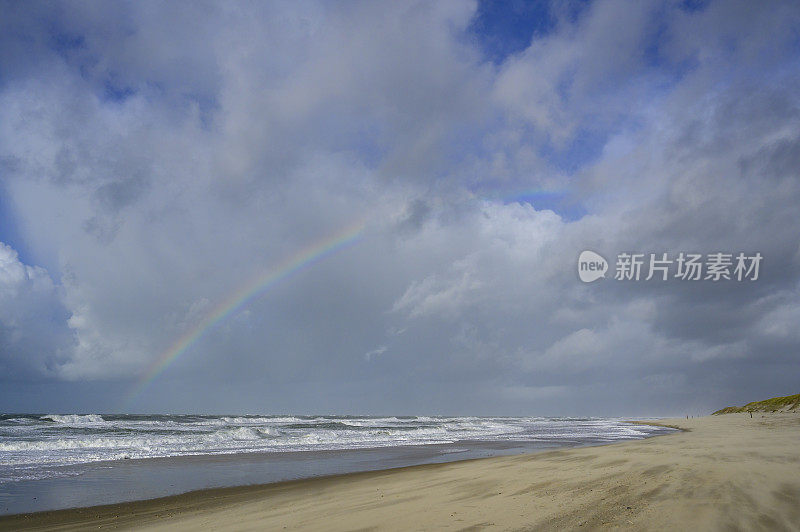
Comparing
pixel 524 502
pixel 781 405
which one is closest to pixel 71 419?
pixel 524 502

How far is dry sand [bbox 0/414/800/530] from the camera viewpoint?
7754 mm

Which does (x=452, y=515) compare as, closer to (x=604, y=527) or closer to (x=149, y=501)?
(x=604, y=527)

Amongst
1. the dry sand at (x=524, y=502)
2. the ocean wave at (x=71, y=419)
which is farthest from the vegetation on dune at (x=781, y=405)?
the ocean wave at (x=71, y=419)

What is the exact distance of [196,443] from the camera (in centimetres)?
3403

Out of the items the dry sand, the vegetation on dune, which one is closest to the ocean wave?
the dry sand

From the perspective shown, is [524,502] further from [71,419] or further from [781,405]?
[71,419]

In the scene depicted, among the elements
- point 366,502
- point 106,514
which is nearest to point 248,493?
point 106,514

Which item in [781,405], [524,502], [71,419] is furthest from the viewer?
[71,419]

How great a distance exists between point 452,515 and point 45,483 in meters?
15.7

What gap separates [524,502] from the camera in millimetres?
9375

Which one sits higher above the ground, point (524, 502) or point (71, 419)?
point (71, 419)

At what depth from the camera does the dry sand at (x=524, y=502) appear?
7.75 m

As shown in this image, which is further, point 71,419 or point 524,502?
point 71,419

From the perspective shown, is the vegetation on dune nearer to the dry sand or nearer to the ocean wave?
the dry sand
